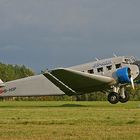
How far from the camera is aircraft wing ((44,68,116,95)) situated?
41188mm

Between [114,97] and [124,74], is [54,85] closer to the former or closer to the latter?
[114,97]

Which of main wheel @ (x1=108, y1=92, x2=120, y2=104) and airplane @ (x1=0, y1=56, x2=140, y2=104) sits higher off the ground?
airplane @ (x1=0, y1=56, x2=140, y2=104)

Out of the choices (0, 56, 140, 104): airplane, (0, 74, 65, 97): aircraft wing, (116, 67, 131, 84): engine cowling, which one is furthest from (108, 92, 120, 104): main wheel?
(0, 74, 65, 97): aircraft wing

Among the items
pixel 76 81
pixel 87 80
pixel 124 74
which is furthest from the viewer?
pixel 76 81

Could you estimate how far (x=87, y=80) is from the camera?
1657 inches

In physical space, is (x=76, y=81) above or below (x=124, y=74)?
below

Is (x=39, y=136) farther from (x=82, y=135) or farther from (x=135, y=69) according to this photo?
(x=135, y=69)

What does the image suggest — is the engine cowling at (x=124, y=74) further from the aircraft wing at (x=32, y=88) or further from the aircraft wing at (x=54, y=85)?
the aircraft wing at (x=32, y=88)

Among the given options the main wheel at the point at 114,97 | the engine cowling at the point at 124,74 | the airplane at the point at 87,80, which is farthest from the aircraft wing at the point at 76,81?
the main wheel at the point at 114,97

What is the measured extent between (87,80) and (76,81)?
1082 millimetres

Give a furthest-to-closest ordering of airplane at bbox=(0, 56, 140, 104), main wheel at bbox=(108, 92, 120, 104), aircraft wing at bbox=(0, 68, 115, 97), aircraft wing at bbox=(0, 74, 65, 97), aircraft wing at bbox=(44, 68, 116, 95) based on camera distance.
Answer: aircraft wing at bbox=(0, 74, 65, 97) < main wheel at bbox=(108, 92, 120, 104) < aircraft wing at bbox=(0, 68, 115, 97) < airplane at bbox=(0, 56, 140, 104) < aircraft wing at bbox=(44, 68, 116, 95)

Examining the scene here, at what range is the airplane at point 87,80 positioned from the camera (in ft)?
136

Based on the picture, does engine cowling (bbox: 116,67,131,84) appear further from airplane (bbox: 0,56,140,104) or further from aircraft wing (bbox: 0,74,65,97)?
aircraft wing (bbox: 0,74,65,97)

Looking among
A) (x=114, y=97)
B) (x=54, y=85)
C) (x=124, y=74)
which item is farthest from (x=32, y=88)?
(x=124, y=74)
